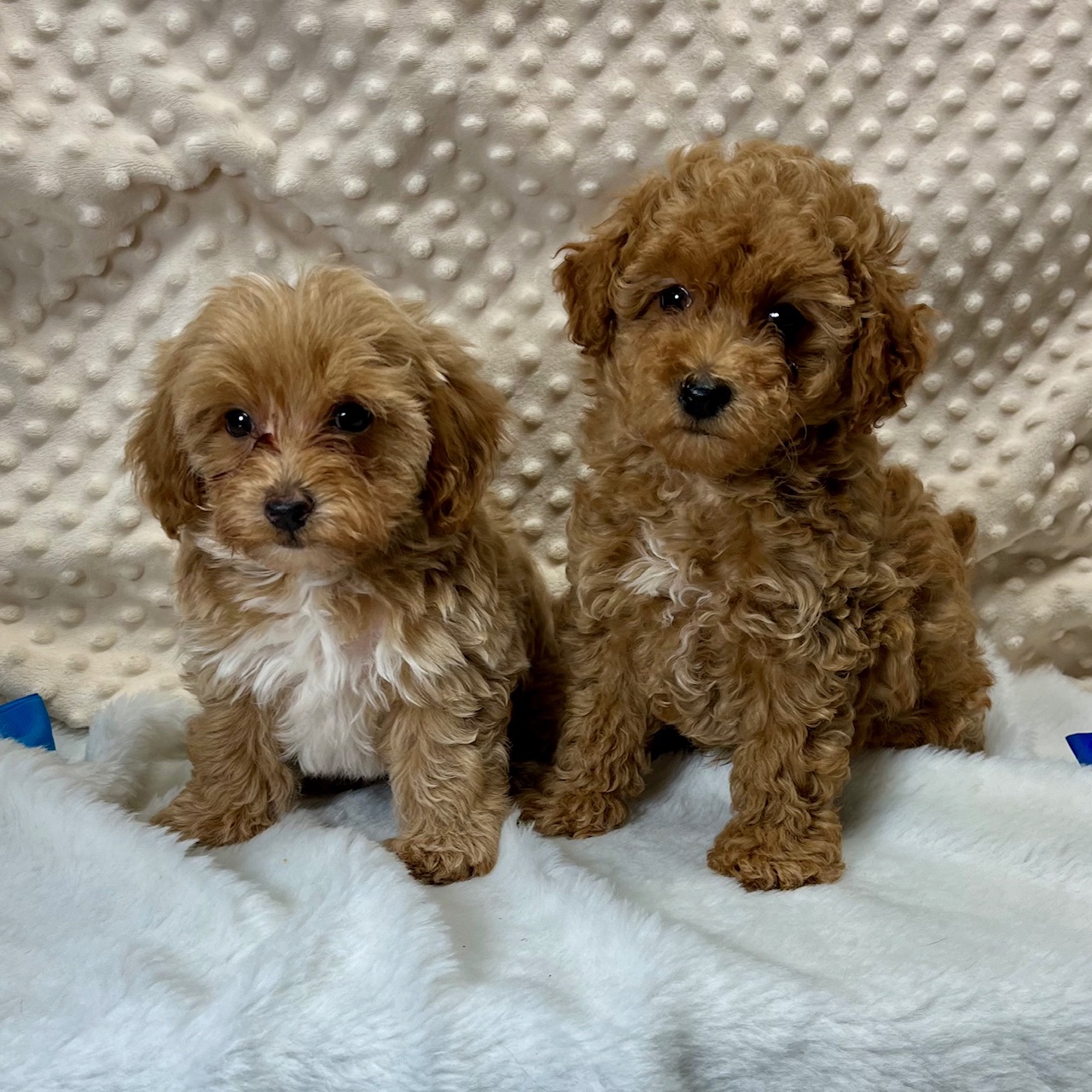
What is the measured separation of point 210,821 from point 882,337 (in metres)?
1.66

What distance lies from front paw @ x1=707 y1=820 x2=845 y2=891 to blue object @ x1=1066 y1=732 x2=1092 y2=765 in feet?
2.67

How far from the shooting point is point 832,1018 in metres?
1.71

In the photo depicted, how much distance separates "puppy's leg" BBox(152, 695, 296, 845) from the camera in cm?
222

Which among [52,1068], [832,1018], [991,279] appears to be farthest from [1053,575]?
[52,1068]

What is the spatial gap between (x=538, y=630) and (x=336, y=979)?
3.33 feet

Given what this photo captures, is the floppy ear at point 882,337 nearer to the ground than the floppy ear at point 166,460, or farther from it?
farther from it

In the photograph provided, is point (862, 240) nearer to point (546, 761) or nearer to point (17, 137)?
point (546, 761)

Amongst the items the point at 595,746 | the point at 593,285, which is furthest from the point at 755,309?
the point at 595,746

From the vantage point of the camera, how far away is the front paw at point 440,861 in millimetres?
2139

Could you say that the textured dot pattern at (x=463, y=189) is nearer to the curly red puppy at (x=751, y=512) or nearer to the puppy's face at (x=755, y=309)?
the curly red puppy at (x=751, y=512)

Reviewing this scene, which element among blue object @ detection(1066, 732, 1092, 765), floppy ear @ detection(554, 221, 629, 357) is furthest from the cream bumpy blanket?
floppy ear @ detection(554, 221, 629, 357)

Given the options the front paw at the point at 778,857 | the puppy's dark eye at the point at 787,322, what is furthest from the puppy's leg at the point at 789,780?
the puppy's dark eye at the point at 787,322

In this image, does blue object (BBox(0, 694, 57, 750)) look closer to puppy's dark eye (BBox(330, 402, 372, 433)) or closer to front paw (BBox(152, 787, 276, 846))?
front paw (BBox(152, 787, 276, 846))

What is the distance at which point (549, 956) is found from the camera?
1892 mm
